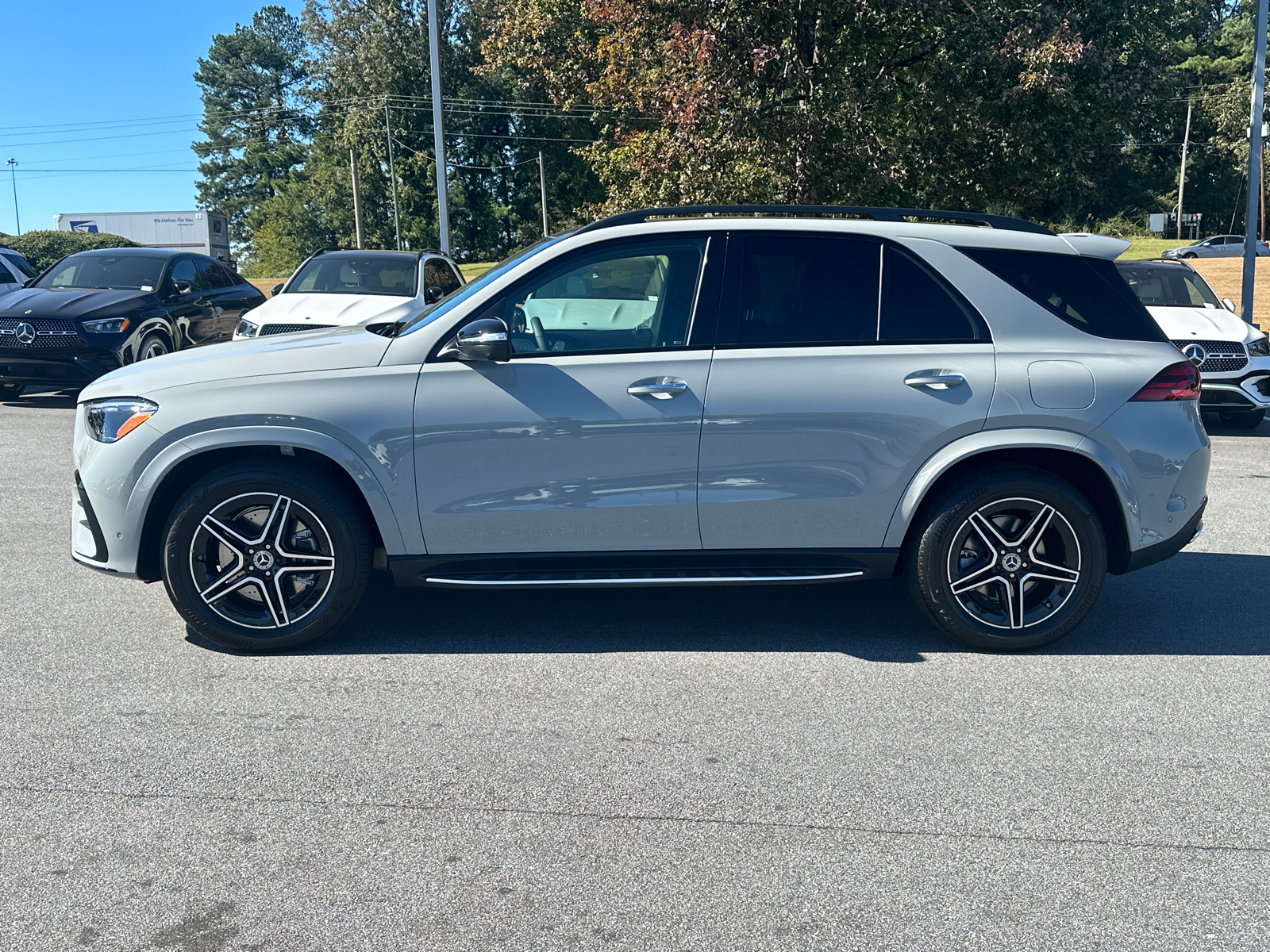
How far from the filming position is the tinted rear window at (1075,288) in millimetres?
5352

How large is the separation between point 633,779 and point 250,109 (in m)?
109

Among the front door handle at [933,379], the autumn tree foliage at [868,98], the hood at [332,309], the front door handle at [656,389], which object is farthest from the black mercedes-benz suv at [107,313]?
the front door handle at [933,379]

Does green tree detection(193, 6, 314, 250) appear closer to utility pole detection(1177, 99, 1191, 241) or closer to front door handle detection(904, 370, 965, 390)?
utility pole detection(1177, 99, 1191, 241)

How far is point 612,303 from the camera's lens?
536 cm

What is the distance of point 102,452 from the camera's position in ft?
17.0

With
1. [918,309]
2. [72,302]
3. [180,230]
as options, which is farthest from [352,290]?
[180,230]

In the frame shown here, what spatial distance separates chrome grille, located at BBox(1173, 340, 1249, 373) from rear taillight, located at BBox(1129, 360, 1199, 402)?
757 centimetres

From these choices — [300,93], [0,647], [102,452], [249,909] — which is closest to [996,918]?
[249,909]

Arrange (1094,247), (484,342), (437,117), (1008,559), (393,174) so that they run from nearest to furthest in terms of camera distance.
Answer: (484,342)
(1008,559)
(1094,247)
(437,117)
(393,174)

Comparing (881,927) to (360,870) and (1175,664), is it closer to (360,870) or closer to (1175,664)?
(360,870)

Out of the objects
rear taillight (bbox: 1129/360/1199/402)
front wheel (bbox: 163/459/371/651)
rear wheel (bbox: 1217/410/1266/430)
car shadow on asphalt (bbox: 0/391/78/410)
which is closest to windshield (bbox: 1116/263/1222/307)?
rear wheel (bbox: 1217/410/1266/430)

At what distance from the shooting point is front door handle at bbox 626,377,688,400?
5.09 metres

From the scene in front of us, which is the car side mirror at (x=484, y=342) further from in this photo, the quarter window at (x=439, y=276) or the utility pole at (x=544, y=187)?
the utility pole at (x=544, y=187)

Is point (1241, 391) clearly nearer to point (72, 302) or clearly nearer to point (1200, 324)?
point (1200, 324)
